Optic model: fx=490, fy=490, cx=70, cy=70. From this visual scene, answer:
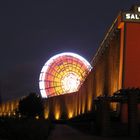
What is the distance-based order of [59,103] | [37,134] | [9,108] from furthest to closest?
[9,108] → [59,103] → [37,134]

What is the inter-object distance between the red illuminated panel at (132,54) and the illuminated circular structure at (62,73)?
4435 cm

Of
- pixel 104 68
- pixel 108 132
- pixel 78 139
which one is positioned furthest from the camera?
pixel 104 68

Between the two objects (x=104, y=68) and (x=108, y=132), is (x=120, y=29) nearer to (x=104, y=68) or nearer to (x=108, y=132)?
(x=104, y=68)

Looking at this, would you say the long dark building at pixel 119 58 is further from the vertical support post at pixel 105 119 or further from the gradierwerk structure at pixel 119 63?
the vertical support post at pixel 105 119

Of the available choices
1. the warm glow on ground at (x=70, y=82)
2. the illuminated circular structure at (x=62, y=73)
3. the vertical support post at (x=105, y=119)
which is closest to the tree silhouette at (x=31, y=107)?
the illuminated circular structure at (x=62, y=73)

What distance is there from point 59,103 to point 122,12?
47805mm

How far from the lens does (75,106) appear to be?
93.8 meters

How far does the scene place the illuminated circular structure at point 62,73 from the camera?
318 feet

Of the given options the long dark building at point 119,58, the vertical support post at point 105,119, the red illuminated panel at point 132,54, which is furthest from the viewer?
the long dark building at point 119,58

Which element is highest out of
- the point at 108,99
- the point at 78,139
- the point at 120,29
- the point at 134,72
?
the point at 120,29

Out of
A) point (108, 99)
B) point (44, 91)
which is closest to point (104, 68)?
point (108, 99)

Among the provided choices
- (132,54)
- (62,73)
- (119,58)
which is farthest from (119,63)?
(62,73)

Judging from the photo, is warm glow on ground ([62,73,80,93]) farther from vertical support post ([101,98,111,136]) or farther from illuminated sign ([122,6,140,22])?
vertical support post ([101,98,111,136])

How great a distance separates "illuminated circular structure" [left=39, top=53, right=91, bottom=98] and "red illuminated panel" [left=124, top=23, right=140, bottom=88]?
146 ft
